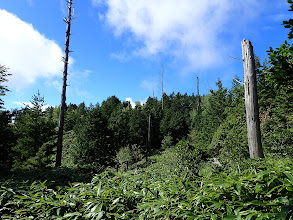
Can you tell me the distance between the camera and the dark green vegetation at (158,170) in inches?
52.7

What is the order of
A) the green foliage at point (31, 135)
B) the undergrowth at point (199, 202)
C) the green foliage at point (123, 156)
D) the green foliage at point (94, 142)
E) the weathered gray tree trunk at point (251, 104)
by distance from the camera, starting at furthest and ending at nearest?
the green foliage at point (123, 156) → the green foliage at point (94, 142) → the green foliage at point (31, 135) → the weathered gray tree trunk at point (251, 104) → the undergrowth at point (199, 202)

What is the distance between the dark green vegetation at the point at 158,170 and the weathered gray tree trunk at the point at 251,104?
359mm

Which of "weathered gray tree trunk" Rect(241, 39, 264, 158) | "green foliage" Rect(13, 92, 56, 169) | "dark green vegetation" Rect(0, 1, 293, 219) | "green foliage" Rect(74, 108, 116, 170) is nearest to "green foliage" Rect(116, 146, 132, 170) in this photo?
"dark green vegetation" Rect(0, 1, 293, 219)

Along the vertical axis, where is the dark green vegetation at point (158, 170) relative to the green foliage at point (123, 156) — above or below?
above

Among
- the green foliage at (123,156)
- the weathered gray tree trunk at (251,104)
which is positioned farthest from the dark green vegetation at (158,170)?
the weathered gray tree trunk at (251,104)

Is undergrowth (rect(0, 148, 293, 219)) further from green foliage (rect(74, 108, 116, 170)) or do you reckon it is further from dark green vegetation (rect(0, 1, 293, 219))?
green foliage (rect(74, 108, 116, 170))

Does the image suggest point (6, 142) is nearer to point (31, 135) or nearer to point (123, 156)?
point (31, 135)

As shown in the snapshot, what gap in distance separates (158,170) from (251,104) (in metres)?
5.91

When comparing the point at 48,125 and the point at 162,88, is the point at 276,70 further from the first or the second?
the point at 162,88

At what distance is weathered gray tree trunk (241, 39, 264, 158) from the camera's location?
5199 mm

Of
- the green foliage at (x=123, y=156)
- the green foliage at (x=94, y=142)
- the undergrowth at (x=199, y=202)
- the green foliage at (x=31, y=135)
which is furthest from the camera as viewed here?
the green foliage at (x=123, y=156)

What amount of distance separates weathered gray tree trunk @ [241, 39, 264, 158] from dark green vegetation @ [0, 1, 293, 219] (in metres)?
0.36

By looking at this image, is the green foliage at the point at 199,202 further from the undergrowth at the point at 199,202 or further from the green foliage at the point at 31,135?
the green foliage at the point at 31,135

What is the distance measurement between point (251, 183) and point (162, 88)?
47.4m
